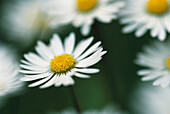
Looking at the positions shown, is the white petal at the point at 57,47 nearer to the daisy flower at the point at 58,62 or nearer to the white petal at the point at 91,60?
the daisy flower at the point at 58,62

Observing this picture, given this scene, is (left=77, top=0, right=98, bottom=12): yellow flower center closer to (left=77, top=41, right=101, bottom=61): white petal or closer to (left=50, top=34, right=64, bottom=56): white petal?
(left=50, top=34, right=64, bottom=56): white petal

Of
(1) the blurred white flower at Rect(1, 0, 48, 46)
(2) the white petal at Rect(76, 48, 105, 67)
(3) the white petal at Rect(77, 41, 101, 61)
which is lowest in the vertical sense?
(2) the white petal at Rect(76, 48, 105, 67)

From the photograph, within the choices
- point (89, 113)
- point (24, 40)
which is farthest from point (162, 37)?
point (24, 40)

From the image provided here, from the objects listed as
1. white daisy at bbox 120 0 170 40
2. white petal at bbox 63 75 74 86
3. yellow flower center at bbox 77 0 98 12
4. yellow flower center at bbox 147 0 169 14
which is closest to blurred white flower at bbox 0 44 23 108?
white petal at bbox 63 75 74 86

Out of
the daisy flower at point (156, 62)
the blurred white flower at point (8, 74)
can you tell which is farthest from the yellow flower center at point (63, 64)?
the daisy flower at point (156, 62)

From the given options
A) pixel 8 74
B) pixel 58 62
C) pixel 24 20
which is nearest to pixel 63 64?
pixel 58 62

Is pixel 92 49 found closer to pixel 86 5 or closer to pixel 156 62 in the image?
pixel 156 62
